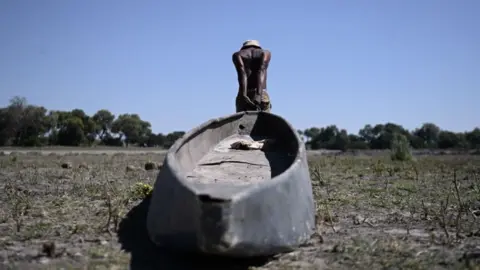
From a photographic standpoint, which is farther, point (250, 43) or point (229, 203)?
point (250, 43)

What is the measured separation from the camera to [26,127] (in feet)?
199

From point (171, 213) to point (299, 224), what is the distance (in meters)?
1.29

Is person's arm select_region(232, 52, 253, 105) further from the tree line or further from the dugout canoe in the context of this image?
the tree line

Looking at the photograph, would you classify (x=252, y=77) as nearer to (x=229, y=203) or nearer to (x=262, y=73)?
(x=262, y=73)

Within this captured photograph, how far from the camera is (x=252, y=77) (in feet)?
28.2

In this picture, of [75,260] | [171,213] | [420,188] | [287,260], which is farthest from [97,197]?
[420,188]

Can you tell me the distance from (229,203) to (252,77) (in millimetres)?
5215

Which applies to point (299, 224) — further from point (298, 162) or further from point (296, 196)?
point (298, 162)

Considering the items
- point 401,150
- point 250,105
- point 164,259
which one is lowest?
point 164,259

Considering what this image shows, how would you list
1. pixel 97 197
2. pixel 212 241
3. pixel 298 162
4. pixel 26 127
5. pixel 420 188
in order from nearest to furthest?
1. pixel 212 241
2. pixel 298 162
3. pixel 97 197
4. pixel 420 188
5. pixel 26 127

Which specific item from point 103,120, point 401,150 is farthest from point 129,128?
point 401,150

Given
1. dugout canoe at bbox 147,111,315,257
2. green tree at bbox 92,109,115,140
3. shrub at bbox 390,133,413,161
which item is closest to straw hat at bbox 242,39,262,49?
dugout canoe at bbox 147,111,315,257

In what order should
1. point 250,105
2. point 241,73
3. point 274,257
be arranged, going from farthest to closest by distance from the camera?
point 241,73, point 250,105, point 274,257

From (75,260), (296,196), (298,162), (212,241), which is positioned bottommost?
(75,260)
